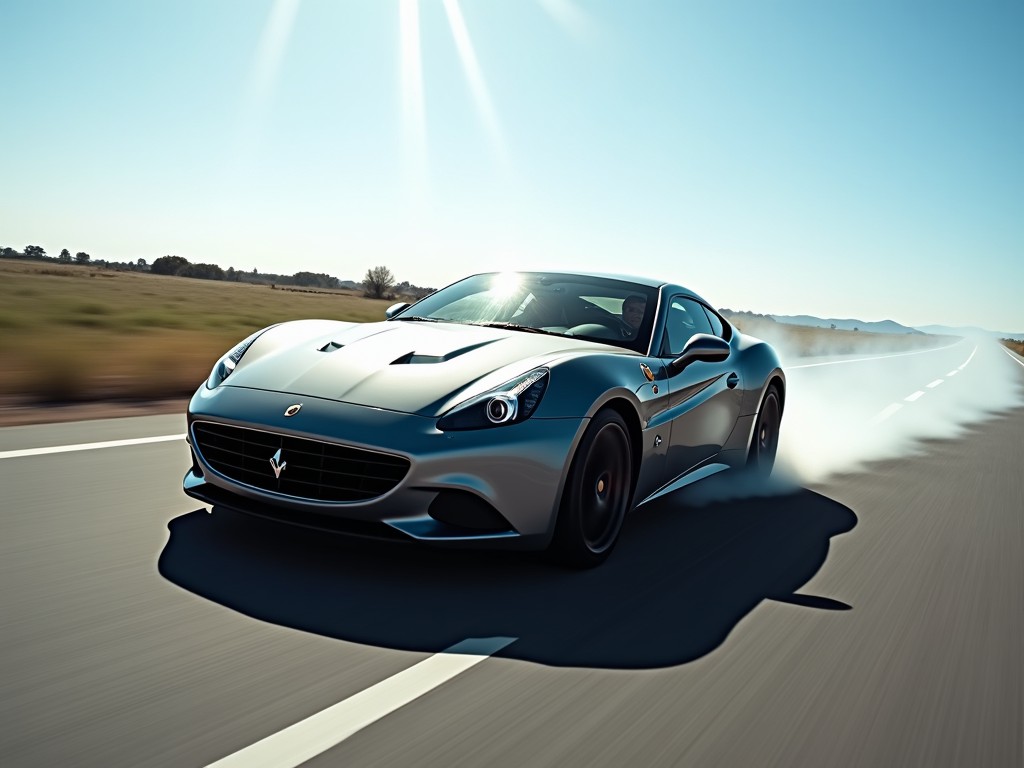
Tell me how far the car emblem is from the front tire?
3.54 feet

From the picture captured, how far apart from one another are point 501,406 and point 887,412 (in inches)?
390

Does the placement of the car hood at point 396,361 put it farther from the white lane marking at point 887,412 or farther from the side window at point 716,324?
the white lane marking at point 887,412

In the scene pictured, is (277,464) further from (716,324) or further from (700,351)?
(716,324)

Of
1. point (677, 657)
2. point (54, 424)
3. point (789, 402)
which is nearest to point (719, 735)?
point (677, 657)

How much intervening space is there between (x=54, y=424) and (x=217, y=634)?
4.55m

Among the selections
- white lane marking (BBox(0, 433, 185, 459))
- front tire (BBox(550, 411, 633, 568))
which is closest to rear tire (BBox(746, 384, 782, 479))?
front tire (BBox(550, 411, 633, 568))

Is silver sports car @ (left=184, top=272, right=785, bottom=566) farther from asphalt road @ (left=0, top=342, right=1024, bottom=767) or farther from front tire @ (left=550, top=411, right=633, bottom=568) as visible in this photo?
asphalt road @ (left=0, top=342, right=1024, bottom=767)

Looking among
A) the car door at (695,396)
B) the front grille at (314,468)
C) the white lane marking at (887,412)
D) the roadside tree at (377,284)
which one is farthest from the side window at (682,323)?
the roadside tree at (377,284)

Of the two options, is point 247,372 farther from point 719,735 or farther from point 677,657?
point 719,735

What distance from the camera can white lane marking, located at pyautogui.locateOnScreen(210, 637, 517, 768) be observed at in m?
2.31

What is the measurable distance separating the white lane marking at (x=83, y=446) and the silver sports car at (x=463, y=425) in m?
2.02

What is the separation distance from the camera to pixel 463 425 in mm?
3662

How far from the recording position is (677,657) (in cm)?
325

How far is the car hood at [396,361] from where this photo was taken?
12.5 ft
